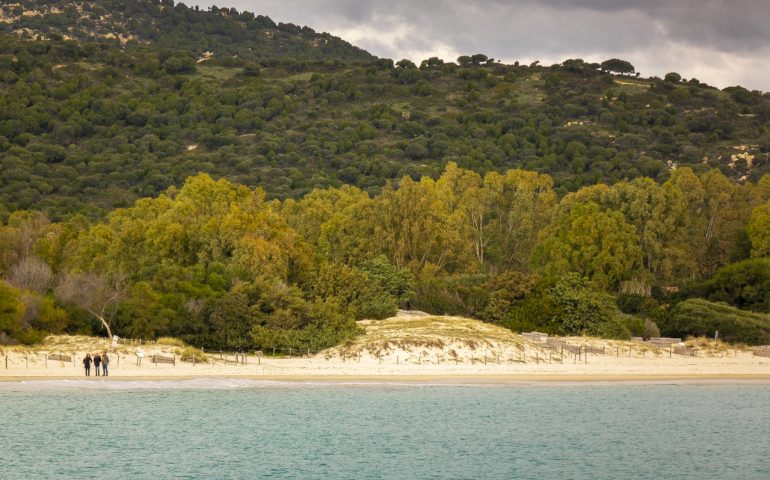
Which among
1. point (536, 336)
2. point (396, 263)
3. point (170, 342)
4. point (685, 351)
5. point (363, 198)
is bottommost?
point (685, 351)

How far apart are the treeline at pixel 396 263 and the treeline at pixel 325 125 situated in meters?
24.7

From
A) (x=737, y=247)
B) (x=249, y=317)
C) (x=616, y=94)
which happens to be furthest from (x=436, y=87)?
(x=249, y=317)

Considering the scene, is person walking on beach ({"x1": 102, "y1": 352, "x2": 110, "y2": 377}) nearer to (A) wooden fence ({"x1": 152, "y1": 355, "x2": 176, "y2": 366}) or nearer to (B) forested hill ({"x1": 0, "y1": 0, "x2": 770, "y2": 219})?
(A) wooden fence ({"x1": 152, "y1": 355, "x2": 176, "y2": 366})

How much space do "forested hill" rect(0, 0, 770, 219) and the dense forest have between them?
423 millimetres

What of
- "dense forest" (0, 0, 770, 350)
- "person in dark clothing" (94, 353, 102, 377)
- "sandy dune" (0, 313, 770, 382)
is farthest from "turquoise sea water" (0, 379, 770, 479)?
"dense forest" (0, 0, 770, 350)

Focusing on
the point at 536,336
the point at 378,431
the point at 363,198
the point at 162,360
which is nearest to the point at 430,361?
the point at 536,336

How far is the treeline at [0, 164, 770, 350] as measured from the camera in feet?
173

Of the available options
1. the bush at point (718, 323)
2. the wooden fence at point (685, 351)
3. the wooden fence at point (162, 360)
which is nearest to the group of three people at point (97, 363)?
the wooden fence at point (162, 360)

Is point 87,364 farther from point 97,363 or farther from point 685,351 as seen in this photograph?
point 685,351

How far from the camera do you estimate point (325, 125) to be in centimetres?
13750

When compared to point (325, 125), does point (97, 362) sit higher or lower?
lower

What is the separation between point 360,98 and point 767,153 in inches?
2243

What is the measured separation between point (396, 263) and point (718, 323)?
74.0ft

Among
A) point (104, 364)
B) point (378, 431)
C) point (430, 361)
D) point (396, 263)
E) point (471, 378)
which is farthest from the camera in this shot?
point (396, 263)
